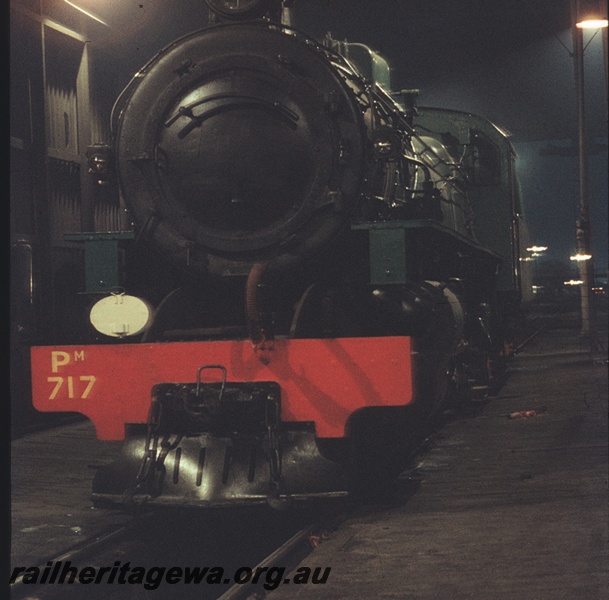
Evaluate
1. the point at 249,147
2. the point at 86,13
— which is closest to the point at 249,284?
the point at 249,147

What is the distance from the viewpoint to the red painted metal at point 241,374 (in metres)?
5.28

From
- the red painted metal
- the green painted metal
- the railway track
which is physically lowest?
the railway track

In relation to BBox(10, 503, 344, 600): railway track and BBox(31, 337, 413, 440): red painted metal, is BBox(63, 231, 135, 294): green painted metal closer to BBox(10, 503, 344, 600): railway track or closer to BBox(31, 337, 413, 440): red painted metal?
BBox(31, 337, 413, 440): red painted metal

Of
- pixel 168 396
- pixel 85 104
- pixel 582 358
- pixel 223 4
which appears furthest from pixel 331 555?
pixel 582 358

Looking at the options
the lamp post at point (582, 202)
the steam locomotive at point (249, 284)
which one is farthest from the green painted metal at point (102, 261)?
the lamp post at point (582, 202)

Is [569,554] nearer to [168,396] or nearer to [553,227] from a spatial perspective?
[168,396]

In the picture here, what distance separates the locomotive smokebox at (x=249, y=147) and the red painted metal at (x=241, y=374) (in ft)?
1.72

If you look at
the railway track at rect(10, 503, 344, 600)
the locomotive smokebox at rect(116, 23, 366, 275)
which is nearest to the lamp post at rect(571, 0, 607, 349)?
the railway track at rect(10, 503, 344, 600)

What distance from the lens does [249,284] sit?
533 centimetres

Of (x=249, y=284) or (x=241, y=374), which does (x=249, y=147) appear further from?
(x=241, y=374)

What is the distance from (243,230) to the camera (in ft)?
18.5

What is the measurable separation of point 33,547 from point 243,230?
199 cm

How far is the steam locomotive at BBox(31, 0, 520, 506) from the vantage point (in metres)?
5.28

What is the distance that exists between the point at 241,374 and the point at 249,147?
3.99 feet
